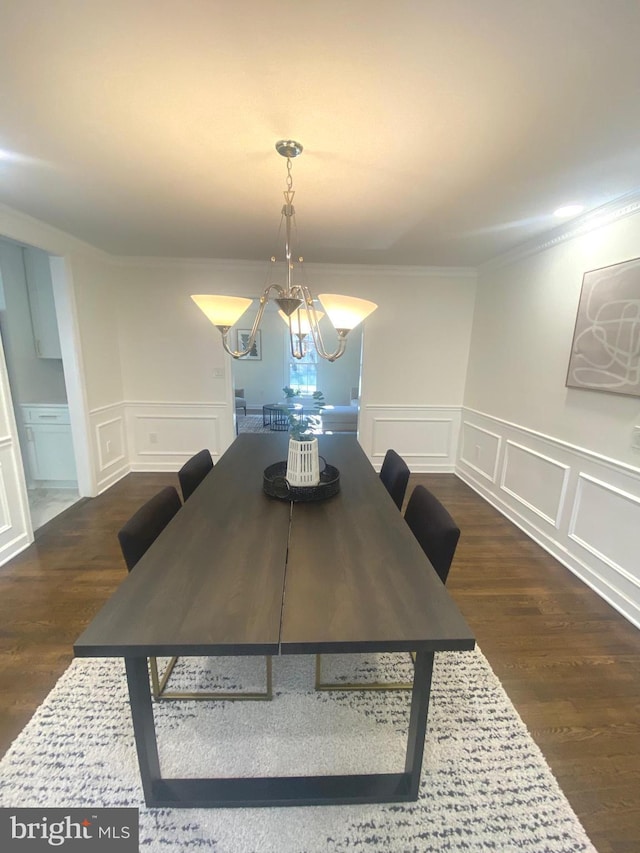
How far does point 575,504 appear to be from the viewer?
2445 millimetres

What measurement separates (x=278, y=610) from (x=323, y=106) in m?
1.78

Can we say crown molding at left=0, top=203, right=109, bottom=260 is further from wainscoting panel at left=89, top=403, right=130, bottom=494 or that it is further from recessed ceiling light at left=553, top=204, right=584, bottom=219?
recessed ceiling light at left=553, top=204, right=584, bottom=219

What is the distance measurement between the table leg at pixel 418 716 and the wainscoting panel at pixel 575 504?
171cm

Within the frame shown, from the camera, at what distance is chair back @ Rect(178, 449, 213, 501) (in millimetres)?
2020

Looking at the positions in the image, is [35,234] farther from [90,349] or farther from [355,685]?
[355,685]

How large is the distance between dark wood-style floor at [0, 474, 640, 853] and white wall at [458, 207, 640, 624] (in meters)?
0.27

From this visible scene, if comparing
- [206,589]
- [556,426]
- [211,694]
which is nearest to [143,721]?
[206,589]

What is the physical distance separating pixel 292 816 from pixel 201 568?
0.85 meters

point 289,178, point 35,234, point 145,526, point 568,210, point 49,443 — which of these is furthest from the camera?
point 49,443

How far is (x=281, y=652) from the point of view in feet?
2.92

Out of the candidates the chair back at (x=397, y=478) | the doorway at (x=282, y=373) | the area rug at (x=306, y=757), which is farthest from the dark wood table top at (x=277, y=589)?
the doorway at (x=282, y=373)

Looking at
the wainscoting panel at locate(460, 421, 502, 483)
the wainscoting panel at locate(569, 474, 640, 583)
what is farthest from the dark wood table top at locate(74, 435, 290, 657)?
the wainscoting panel at locate(460, 421, 502, 483)

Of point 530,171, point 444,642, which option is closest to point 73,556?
point 444,642

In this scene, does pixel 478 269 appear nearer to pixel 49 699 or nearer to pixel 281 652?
pixel 281 652
